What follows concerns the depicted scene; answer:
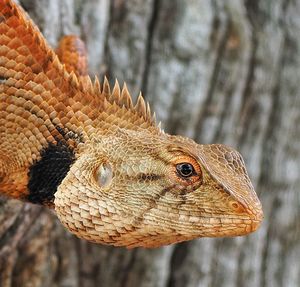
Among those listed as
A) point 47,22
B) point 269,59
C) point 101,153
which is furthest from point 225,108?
point 101,153

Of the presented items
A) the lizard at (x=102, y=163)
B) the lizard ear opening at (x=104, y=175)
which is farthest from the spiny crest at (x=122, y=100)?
the lizard ear opening at (x=104, y=175)

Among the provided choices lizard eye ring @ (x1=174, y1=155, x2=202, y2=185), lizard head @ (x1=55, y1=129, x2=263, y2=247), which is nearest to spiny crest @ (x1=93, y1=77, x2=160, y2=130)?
lizard head @ (x1=55, y1=129, x2=263, y2=247)

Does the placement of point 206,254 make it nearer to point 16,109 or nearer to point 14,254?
point 14,254

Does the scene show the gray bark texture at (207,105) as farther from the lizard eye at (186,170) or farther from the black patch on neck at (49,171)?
the lizard eye at (186,170)

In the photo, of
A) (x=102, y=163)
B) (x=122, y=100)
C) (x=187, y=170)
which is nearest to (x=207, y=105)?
(x=122, y=100)

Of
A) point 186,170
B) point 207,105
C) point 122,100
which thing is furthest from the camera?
point 207,105

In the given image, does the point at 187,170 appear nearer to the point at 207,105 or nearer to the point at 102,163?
the point at 102,163
